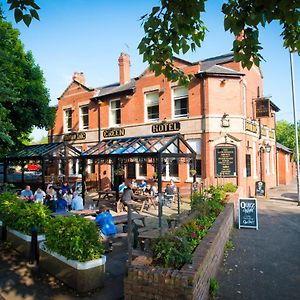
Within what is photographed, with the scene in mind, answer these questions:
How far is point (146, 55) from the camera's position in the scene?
5039 mm

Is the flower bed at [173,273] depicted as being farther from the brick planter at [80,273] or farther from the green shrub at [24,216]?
the green shrub at [24,216]

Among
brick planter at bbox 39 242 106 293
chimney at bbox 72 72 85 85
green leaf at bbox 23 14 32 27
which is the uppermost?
chimney at bbox 72 72 85 85

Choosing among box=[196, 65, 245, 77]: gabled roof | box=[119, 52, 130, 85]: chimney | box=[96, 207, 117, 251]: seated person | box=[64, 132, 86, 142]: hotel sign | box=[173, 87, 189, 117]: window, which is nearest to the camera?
box=[96, 207, 117, 251]: seated person

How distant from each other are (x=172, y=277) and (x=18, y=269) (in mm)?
4496

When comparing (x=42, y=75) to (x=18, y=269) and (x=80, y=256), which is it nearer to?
(x=18, y=269)

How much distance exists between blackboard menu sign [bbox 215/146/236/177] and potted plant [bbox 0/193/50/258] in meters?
11.7

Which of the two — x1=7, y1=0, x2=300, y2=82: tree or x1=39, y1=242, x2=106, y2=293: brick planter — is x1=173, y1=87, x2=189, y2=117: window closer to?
x1=7, y1=0, x2=300, y2=82: tree

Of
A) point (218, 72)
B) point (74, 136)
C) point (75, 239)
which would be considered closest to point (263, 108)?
point (218, 72)

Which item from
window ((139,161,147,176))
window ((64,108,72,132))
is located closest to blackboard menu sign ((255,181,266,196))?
window ((139,161,147,176))

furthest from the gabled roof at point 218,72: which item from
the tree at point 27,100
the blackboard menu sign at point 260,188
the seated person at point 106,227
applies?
the seated person at point 106,227

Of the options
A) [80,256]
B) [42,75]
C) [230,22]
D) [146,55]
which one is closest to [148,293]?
[80,256]

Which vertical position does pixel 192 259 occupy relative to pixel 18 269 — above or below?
above

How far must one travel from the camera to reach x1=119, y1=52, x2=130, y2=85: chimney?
23281 mm

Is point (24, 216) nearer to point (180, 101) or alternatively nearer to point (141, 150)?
point (141, 150)
